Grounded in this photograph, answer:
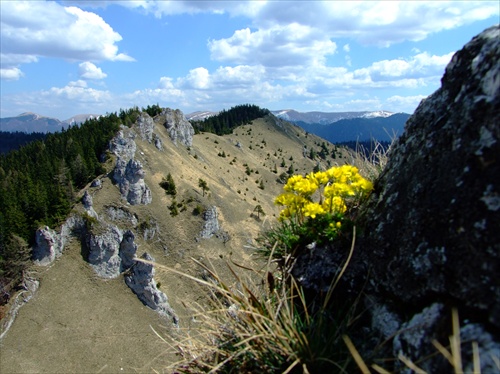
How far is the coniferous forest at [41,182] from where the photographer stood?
63.3m

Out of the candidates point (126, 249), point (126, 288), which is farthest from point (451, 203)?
point (126, 249)

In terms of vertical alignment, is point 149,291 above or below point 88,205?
below

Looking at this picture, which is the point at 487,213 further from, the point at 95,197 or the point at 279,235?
the point at 95,197

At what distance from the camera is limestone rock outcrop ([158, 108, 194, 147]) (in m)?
111

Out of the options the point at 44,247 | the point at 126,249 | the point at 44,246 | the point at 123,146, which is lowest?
the point at 126,249

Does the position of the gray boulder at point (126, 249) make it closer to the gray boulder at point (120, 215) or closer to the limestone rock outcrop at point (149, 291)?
the limestone rock outcrop at point (149, 291)

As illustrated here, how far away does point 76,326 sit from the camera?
60.1 meters

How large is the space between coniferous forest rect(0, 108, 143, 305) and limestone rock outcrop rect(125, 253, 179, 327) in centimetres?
1847

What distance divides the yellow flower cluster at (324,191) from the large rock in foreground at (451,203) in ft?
1.21

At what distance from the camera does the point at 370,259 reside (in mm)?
3176

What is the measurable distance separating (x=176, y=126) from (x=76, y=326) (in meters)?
68.5

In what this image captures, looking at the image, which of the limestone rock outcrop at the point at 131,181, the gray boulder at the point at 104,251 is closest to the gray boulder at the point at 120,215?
the limestone rock outcrop at the point at 131,181

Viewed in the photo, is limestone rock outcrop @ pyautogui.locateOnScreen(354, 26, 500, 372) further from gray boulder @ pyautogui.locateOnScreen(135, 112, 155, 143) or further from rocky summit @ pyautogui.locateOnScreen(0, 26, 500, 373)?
gray boulder @ pyautogui.locateOnScreen(135, 112, 155, 143)

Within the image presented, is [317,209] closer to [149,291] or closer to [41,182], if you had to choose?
[149,291]
